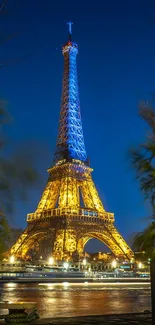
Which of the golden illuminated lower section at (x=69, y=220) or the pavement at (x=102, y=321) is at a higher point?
the golden illuminated lower section at (x=69, y=220)

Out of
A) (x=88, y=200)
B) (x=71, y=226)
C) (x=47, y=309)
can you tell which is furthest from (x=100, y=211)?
(x=47, y=309)

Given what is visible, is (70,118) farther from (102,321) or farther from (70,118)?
(102,321)

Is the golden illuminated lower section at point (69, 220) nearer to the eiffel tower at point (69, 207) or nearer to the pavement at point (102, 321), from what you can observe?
the eiffel tower at point (69, 207)

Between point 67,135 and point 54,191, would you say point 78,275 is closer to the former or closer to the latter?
point 54,191

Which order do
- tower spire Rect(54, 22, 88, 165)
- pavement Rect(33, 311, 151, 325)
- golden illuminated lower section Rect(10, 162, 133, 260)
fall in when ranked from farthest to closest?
tower spire Rect(54, 22, 88, 165)
golden illuminated lower section Rect(10, 162, 133, 260)
pavement Rect(33, 311, 151, 325)

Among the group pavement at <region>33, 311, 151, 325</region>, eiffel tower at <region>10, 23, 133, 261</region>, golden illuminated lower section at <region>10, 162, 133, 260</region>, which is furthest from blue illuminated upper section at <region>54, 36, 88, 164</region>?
pavement at <region>33, 311, 151, 325</region>

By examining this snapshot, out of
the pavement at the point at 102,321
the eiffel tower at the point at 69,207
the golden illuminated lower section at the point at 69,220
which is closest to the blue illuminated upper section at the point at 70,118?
the eiffel tower at the point at 69,207

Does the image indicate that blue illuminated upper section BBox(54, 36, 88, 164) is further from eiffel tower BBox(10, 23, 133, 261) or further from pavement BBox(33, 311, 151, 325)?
pavement BBox(33, 311, 151, 325)

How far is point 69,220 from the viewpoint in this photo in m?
58.2

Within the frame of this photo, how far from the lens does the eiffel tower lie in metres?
57.4

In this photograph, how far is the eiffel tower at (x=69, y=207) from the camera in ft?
188

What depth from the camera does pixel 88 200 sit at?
211ft

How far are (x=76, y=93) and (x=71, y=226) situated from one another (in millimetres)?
26659

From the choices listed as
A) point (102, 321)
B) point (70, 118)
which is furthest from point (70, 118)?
point (102, 321)
